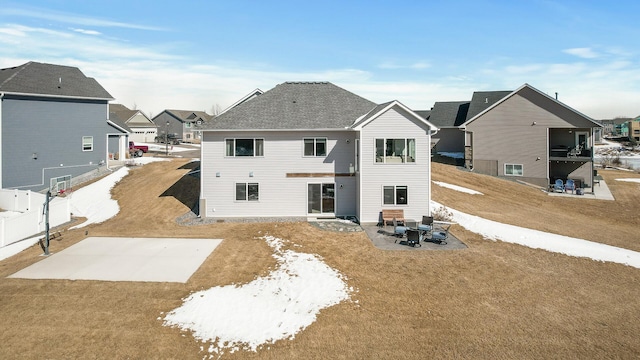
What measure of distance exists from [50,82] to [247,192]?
22.9 m

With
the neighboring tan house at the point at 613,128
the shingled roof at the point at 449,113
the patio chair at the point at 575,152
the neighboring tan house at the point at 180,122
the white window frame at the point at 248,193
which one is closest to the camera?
the white window frame at the point at 248,193

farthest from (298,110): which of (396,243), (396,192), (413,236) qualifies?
(413,236)

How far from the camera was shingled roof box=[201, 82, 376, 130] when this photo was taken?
22.7 meters

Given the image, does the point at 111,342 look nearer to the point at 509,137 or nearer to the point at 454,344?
the point at 454,344

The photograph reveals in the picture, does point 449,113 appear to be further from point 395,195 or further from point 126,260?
point 126,260

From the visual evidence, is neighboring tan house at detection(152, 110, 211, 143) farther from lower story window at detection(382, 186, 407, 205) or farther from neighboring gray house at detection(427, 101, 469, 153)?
lower story window at detection(382, 186, 407, 205)

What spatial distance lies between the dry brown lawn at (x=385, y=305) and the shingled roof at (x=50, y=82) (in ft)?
56.1

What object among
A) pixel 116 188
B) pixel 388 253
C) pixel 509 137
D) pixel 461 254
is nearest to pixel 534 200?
pixel 509 137

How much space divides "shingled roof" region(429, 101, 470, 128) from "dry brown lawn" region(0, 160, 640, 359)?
30.2m

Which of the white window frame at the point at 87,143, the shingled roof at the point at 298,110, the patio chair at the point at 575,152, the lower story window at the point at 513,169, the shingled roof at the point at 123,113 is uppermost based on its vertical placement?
the shingled roof at the point at 123,113

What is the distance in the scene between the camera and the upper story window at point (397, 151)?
21.5 meters

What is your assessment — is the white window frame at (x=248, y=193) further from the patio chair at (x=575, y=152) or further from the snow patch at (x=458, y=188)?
the patio chair at (x=575, y=152)

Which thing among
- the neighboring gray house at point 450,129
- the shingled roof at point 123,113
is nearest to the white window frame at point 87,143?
the neighboring gray house at point 450,129

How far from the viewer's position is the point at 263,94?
83.2ft
